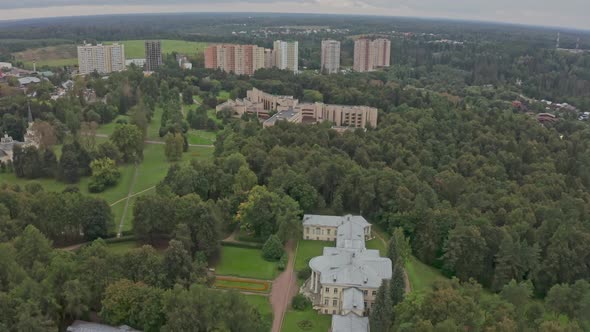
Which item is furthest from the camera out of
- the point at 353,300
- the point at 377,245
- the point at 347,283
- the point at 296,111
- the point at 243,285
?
the point at 296,111

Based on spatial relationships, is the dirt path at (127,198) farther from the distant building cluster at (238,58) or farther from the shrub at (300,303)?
the distant building cluster at (238,58)

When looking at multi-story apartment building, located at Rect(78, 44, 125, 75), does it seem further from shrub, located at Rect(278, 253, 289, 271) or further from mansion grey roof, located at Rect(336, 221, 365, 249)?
shrub, located at Rect(278, 253, 289, 271)

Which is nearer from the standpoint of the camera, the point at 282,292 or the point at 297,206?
the point at 282,292

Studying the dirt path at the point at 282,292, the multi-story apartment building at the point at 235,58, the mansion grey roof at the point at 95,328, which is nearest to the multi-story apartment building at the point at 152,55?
the multi-story apartment building at the point at 235,58

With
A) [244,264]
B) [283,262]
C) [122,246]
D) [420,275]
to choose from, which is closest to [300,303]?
[283,262]

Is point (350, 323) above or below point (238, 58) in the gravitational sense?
below

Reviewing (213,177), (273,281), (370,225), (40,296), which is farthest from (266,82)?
(40,296)

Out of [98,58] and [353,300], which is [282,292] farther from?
[98,58]
